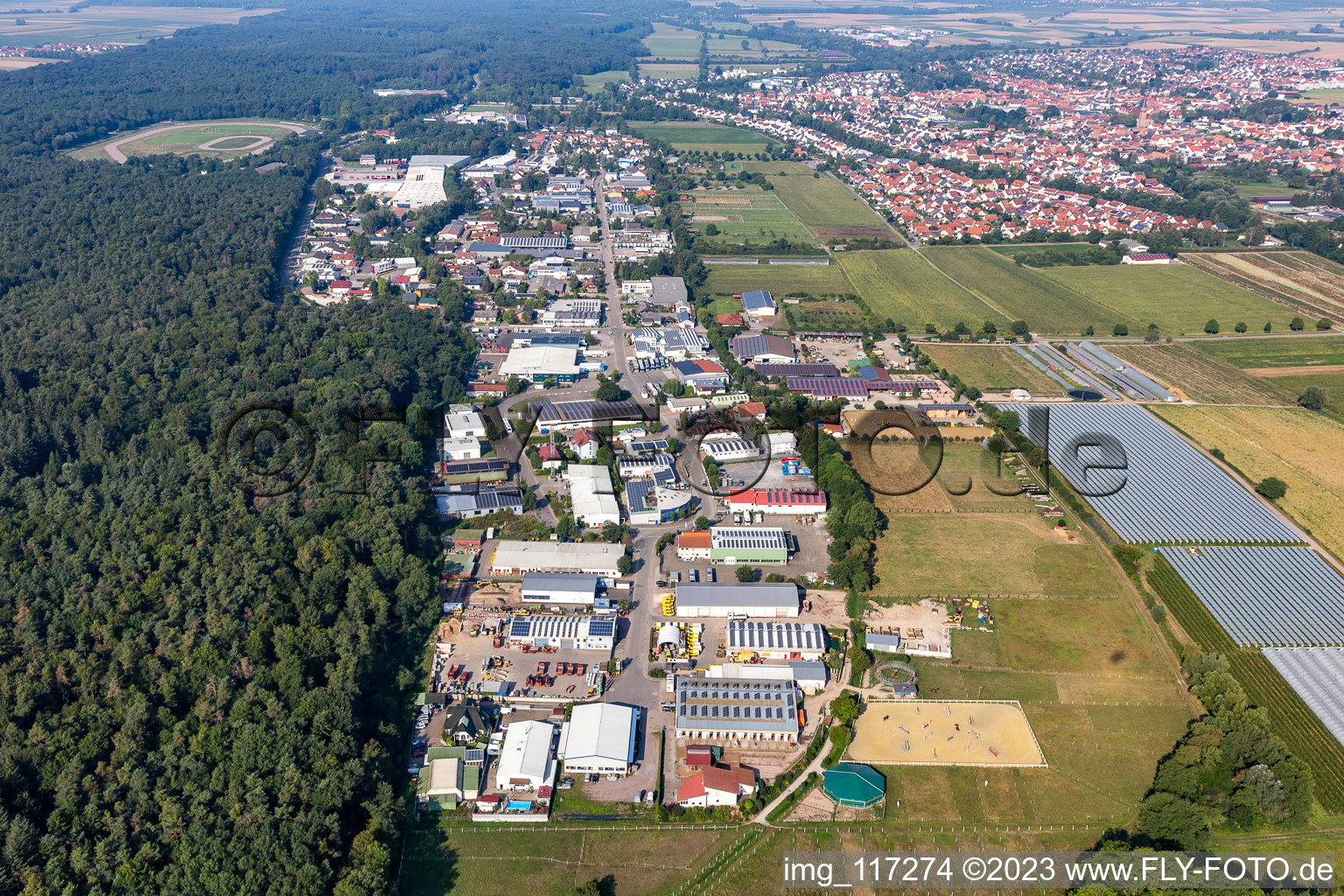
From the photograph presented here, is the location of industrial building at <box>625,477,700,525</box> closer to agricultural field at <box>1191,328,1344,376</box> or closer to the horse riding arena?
the horse riding arena

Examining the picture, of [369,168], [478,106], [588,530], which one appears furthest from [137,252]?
[478,106]

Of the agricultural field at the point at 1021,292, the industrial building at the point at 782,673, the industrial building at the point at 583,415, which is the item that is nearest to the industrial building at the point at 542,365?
the industrial building at the point at 583,415

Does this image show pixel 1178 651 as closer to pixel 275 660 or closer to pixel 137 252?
pixel 275 660

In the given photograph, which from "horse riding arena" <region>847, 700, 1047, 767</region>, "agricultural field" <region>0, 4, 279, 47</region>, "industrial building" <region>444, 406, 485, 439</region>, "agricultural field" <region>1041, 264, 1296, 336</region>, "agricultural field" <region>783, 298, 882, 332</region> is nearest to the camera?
"horse riding arena" <region>847, 700, 1047, 767</region>

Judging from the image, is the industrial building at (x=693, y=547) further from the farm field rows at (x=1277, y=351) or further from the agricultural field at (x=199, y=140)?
the agricultural field at (x=199, y=140)

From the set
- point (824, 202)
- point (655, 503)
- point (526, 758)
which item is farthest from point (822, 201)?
point (526, 758)

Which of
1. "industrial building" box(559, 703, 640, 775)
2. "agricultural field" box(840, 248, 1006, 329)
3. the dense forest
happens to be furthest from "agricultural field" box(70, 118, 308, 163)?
"industrial building" box(559, 703, 640, 775)

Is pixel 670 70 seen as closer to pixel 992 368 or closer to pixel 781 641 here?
pixel 992 368
